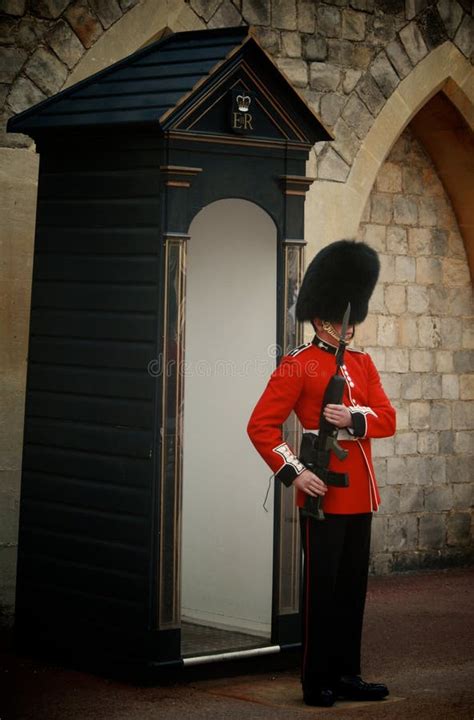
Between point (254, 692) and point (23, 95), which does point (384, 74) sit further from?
point (254, 692)

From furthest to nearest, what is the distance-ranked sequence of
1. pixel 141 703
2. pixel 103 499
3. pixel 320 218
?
pixel 320 218
pixel 103 499
pixel 141 703

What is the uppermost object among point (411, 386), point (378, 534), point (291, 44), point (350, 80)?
point (291, 44)

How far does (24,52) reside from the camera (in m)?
5.34

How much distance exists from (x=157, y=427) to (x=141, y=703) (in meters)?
0.89

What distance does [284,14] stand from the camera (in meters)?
6.26

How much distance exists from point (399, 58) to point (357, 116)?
1.43 ft

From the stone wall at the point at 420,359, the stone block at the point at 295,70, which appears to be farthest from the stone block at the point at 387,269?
the stone block at the point at 295,70

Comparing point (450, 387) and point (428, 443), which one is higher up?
point (450, 387)

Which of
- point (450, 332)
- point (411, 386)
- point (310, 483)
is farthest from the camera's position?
point (450, 332)

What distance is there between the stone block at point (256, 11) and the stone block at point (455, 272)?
6.52 feet

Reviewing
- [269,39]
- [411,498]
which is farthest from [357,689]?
[269,39]

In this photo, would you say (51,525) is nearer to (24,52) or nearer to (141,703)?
(141,703)

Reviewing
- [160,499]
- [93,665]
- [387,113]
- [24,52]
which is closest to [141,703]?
[93,665]

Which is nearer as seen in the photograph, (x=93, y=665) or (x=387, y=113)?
(x=93, y=665)
